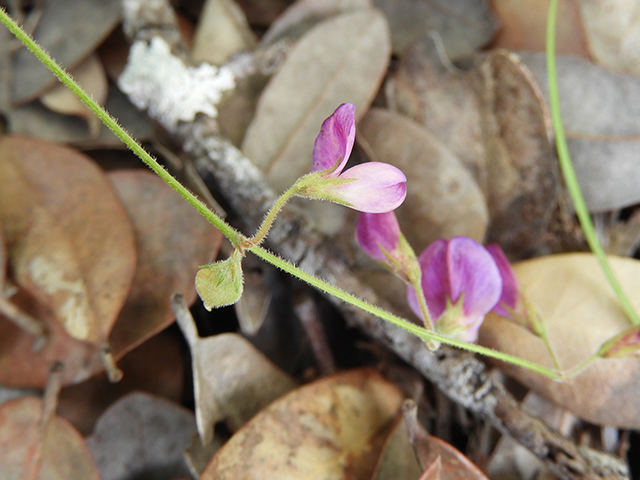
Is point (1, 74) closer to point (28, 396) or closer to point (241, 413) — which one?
point (28, 396)

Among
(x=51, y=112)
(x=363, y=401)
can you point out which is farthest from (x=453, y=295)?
(x=51, y=112)

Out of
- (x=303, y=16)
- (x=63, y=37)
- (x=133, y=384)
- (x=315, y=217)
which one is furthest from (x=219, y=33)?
(x=133, y=384)

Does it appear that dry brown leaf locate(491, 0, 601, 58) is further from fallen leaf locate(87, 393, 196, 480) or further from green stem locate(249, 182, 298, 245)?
fallen leaf locate(87, 393, 196, 480)

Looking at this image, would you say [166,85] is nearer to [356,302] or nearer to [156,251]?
[156,251]

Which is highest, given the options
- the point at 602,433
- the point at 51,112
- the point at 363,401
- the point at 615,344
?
the point at 51,112

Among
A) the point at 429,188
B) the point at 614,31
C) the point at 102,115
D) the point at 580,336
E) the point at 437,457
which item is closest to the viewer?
the point at 102,115
